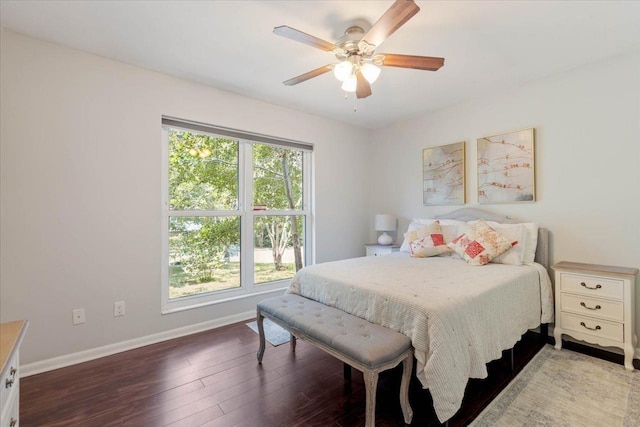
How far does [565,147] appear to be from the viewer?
277 cm

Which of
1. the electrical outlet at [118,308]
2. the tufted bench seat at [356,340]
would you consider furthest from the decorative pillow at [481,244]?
the electrical outlet at [118,308]

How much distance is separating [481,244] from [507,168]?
98 centimetres

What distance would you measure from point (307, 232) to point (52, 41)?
3.06 meters

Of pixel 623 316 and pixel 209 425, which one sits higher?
pixel 623 316

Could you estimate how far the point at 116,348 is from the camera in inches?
99.8

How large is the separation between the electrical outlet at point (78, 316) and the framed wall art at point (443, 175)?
3.83m

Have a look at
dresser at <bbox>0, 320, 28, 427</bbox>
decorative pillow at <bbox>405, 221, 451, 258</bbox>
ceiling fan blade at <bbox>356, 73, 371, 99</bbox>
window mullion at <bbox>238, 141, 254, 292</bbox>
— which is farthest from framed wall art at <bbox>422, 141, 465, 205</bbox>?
dresser at <bbox>0, 320, 28, 427</bbox>

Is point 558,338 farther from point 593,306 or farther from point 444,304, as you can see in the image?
point 444,304

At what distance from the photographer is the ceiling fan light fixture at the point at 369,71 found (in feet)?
6.75

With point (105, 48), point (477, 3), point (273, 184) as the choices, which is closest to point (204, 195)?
point (273, 184)

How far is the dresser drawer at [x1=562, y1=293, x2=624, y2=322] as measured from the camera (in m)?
2.25

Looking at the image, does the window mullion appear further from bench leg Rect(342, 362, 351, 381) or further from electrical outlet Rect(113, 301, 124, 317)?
bench leg Rect(342, 362, 351, 381)

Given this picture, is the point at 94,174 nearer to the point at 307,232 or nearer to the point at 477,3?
the point at 307,232

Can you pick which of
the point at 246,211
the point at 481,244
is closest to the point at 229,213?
the point at 246,211
